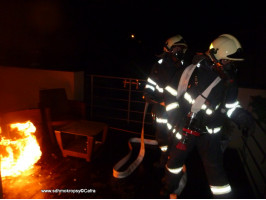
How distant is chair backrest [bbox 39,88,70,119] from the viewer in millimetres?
5156

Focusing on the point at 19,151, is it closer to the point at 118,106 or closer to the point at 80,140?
the point at 80,140

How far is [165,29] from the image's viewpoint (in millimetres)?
20422

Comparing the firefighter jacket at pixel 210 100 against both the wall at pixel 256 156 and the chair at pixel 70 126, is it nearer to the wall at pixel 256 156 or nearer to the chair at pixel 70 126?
the wall at pixel 256 156

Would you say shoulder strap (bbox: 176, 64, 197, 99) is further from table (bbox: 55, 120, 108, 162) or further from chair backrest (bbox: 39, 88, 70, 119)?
chair backrest (bbox: 39, 88, 70, 119)

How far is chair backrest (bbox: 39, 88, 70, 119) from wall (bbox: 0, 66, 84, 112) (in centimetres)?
60

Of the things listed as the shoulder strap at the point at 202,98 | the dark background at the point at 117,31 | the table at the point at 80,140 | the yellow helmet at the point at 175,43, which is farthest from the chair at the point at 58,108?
the shoulder strap at the point at 202,98

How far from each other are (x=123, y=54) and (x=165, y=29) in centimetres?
905

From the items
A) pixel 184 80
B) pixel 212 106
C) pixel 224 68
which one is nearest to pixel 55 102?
pixel 184 80

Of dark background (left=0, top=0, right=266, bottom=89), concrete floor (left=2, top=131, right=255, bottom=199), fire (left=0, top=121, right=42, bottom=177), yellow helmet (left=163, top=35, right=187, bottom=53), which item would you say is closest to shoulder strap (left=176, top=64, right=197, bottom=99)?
yellow helmet (left=163, top=35, right=187, bottom=53)

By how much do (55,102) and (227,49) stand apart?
408cm

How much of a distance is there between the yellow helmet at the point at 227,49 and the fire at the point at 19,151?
3635 millimetres

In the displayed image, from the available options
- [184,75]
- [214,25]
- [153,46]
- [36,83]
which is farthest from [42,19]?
[153,46]

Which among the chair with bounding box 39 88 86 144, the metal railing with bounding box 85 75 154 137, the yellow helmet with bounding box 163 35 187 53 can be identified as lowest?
the metal railing with bounding box 85 75 154 137

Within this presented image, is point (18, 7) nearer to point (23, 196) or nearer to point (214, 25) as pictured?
point (23, 196)
